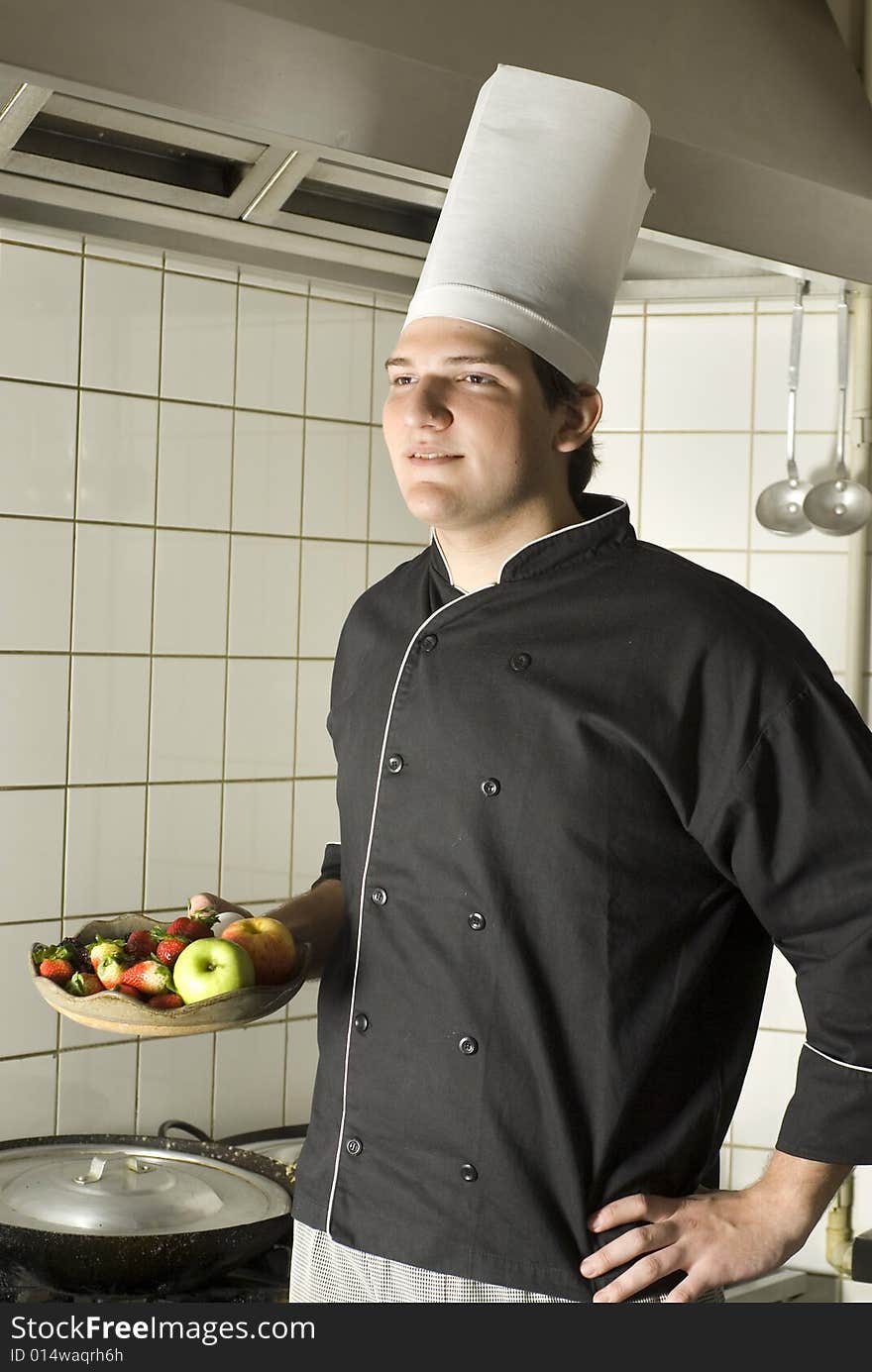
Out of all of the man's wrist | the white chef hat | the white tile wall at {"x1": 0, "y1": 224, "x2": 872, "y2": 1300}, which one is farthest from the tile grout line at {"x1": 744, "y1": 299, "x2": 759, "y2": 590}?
the man's wrist

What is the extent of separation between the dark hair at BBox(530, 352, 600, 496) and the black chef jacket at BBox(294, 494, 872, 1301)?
0.08 metres

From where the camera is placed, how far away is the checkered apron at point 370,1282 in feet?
3.06

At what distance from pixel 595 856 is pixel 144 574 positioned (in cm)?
91

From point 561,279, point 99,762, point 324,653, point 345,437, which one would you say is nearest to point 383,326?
point 345,437

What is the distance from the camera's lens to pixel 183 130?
1213 mm

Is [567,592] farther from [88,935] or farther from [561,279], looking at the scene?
[88,935]

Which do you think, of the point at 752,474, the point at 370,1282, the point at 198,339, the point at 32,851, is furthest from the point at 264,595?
the point at 370,1282

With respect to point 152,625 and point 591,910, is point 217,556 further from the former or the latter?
point 591,910

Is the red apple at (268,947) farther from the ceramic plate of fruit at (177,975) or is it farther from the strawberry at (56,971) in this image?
the strawberry at (56,971)

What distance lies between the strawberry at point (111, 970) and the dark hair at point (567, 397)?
1.60 feet

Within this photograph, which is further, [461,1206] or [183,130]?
[183,130]

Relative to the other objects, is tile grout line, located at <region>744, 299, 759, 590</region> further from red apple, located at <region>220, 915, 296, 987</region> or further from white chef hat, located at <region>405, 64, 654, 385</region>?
red apple, located at <region>220, 915, 296, 987</region>

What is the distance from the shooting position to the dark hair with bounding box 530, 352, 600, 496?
3.38 feet

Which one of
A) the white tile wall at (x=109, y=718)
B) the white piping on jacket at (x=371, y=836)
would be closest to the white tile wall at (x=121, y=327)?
the white tile wall at (x=109, y=718)
